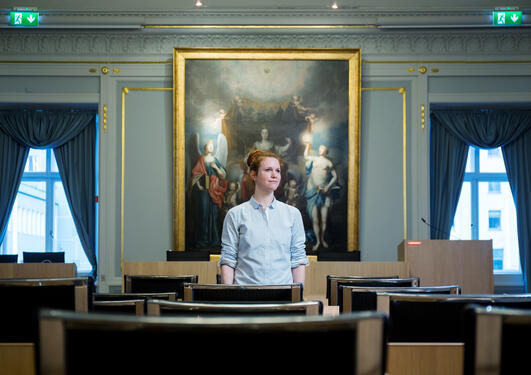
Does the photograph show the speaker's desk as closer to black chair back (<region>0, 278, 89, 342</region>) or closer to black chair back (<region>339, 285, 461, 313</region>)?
black chair back (<region>339, 285, 461, 313</region>)

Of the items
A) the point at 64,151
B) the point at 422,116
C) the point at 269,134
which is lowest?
the point at 64,151

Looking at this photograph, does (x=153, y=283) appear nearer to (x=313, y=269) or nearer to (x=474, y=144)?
(x=313, y=269)

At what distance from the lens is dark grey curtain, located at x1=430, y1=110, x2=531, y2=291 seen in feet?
29.8

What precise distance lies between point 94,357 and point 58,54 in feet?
27.3

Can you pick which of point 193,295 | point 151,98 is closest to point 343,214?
point 151,98

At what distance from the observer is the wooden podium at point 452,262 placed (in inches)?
219

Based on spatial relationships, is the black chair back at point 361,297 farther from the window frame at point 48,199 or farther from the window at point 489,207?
the window frame at point 48,199

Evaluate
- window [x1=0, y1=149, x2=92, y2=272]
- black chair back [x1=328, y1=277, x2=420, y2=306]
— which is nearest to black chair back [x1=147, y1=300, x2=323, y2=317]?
black chair back [x1=328, y1=277, x2=420, y2=306]

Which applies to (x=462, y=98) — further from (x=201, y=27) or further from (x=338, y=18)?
(x=201, y=27)

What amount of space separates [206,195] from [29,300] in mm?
6182

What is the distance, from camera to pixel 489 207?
31.1ft

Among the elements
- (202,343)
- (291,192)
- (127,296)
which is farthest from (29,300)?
(291,192)

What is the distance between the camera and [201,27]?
8555 mm

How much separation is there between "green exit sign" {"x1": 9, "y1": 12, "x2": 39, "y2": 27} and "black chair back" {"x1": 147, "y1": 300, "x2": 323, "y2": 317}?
7.71 metres
